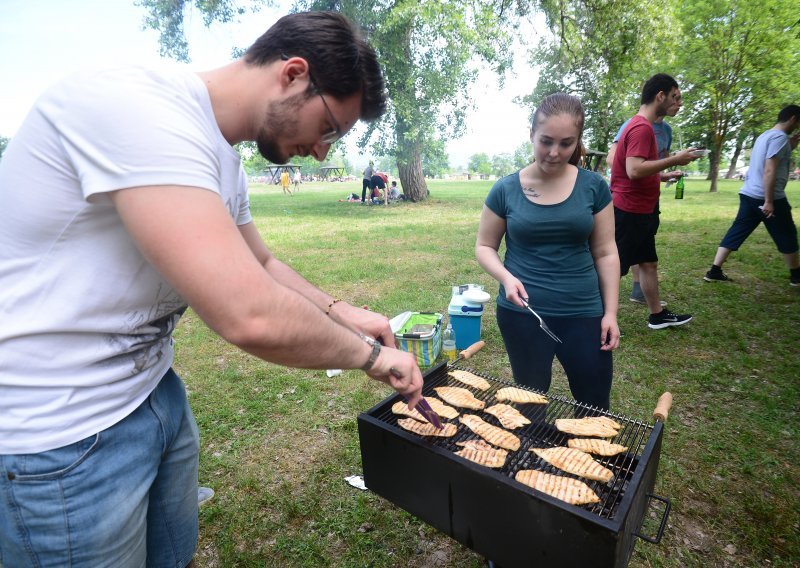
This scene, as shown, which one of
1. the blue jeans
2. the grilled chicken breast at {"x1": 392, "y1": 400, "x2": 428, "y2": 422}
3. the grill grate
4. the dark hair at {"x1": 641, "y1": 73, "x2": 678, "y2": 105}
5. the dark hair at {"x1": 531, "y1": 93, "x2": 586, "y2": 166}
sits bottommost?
the grill grate

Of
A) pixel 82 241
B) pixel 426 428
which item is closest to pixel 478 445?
pixel 426 428

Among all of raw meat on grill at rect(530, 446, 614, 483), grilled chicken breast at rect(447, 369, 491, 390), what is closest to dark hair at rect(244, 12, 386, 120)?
raw meat on grill at rect(530, 446, 614, 483)

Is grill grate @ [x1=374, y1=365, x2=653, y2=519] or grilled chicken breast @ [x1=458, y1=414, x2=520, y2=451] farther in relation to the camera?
grilled chicken breast @ [x1=458, y1=414, x2=520, y2=451]

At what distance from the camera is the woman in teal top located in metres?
2.30

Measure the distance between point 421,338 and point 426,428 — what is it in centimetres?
208

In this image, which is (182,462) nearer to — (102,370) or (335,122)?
(102,370)

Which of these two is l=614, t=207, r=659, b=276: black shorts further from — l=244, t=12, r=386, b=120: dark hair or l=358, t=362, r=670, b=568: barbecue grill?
l=244, t=12, r=386, b=120: dark hair

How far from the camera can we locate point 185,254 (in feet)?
2.67

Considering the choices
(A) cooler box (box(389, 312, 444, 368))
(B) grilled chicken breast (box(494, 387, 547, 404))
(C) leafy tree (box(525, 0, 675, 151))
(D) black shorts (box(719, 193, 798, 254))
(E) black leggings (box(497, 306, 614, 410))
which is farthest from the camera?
(C) leafy tree (box(525, 0, 675, 151))

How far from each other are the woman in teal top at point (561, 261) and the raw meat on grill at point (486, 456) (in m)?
0.88

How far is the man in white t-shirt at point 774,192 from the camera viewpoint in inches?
219

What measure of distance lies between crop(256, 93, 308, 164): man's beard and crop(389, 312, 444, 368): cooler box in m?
2.84

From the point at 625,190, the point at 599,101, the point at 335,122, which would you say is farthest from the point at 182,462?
the point at 599,101

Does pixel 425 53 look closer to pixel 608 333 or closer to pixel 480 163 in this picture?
pixel 608 333
